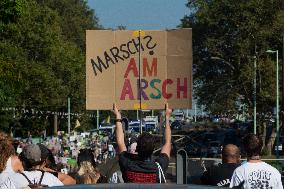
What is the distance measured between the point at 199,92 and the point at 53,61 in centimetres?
1018

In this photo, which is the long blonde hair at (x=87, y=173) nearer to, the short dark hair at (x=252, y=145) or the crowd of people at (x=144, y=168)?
the crowd of people at (x=144, y=168)

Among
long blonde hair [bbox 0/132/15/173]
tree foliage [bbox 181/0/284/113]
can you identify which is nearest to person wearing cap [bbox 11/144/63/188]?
long blonde hair [bbox 0/132/15/173]

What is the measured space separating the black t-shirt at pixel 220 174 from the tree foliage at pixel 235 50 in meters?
49.6

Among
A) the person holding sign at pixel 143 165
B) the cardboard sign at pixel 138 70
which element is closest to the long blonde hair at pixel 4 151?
the person holding sign at pixel 143 165

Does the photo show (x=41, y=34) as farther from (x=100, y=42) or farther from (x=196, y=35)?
(x=100, y=42)

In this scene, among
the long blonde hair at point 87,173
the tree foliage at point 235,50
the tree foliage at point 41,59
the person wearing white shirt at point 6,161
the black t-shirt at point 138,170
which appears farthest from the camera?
the tree foliage at point 41,59

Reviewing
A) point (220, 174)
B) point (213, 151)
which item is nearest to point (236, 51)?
point (213, 151)

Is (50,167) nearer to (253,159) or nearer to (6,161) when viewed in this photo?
(6,161)

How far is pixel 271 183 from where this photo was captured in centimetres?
816

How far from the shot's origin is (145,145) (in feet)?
27.2

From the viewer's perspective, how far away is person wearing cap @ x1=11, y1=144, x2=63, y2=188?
8000 mm

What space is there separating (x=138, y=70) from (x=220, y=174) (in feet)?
17.3

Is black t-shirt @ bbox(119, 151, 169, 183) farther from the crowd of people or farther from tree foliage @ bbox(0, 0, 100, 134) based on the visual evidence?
tree foliage @ bbox(0, 0, 100, 134)

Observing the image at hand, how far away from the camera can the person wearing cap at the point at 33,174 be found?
8.00 metres
